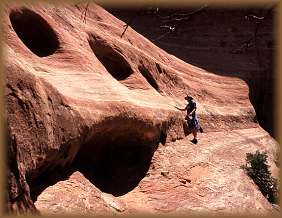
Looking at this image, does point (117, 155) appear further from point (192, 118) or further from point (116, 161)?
point (192, 118)

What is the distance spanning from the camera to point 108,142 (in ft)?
46.5

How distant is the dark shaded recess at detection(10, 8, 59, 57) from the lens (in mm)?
14180

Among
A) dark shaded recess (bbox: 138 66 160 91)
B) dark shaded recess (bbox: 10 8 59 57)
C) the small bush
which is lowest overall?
the small bush

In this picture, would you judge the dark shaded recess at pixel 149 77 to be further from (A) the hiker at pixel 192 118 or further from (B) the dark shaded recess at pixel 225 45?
(B) the dark shaded recess at pixel 225 45

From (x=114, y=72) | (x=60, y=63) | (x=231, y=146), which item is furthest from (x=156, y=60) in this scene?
(x=60, y=63)

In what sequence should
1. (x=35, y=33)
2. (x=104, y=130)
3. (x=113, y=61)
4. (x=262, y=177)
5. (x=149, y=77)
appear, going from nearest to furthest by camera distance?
(x=104, y=130)
(x=35, y=33)
(x=262, y=177)
(x=113, y=61)
(x=149, y=77)

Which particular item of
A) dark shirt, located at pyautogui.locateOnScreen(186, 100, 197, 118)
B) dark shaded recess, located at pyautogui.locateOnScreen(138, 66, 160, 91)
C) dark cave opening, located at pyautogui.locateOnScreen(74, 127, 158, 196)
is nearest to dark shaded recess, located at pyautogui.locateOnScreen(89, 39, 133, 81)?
dark shaded recess, located at pyautogui.locateOnScreen(138, 66, 160, 91)

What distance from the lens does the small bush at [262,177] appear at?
53.6 feet

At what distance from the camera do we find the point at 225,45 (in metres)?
28.1

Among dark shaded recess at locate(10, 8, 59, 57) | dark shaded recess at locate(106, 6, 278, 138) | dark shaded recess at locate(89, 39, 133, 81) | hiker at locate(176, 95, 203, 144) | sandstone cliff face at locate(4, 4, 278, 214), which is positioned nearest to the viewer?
sandstone cliff face at locate(4, 4, 278, 214)

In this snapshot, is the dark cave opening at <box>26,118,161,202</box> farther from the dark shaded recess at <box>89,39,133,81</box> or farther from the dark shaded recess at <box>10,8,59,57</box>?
the dark shaded recess at <box>10,8,59,57</box>

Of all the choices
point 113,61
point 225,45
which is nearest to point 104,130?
point 113,61

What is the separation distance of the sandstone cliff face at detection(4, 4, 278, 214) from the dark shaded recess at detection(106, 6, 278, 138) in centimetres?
475

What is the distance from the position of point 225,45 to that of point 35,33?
15.3 m
